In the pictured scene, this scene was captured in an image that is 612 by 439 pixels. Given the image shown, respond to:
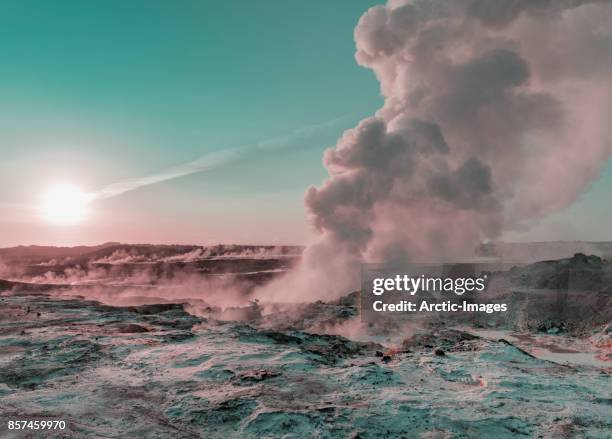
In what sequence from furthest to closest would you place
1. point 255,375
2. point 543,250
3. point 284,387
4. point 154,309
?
point 543,250, point 154,309, point 255,375, point 284,387

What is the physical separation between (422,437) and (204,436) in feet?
14.6

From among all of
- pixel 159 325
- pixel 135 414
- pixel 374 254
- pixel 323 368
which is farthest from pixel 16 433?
pixel 374 254

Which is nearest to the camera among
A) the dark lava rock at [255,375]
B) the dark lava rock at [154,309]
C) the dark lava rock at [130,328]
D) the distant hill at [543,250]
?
the dark lava rock at [255,375]

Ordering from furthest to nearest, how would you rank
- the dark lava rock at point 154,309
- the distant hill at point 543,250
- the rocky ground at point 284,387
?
1. the distant hill at point 543,250
2. the dark lava rock at point 154,309
3. the rocky ground at point 284,387

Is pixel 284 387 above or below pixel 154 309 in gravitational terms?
above

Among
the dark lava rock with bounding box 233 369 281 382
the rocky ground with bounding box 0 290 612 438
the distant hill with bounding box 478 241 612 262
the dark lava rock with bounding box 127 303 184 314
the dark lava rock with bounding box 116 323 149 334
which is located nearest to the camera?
the rocky ground with bounding box 0 290 612 438

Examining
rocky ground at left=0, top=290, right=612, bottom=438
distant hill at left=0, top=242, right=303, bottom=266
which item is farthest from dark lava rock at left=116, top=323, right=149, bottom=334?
distant hill at left=0, top=242, right=303, bottom=266

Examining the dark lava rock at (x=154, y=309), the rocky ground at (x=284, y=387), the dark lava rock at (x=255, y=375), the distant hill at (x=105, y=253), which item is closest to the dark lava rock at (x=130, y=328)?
the rocky ground at (x=284, y=387)

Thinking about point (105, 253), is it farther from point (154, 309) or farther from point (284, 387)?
point (284, 387)

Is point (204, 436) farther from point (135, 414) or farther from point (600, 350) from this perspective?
point (600, 350)

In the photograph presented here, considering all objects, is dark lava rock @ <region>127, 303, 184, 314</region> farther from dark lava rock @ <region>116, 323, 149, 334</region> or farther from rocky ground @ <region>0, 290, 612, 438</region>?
rocky ground @ <region>0, 290, 612, 438</region>

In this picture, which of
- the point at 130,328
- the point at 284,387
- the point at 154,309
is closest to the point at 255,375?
the point at 284,387

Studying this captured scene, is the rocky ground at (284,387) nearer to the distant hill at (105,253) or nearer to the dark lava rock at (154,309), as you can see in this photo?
the dark lava rock at (154,309)

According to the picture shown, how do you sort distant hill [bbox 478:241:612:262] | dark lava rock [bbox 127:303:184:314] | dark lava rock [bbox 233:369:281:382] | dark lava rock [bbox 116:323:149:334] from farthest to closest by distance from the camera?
distant hill [bbox 478:241:612:262]
dark lava rock [bbox 127:303:184:314]
dark lava rock [bbox 116:323:149:334]
dark lava rock [bbox 233:369:281:382]
